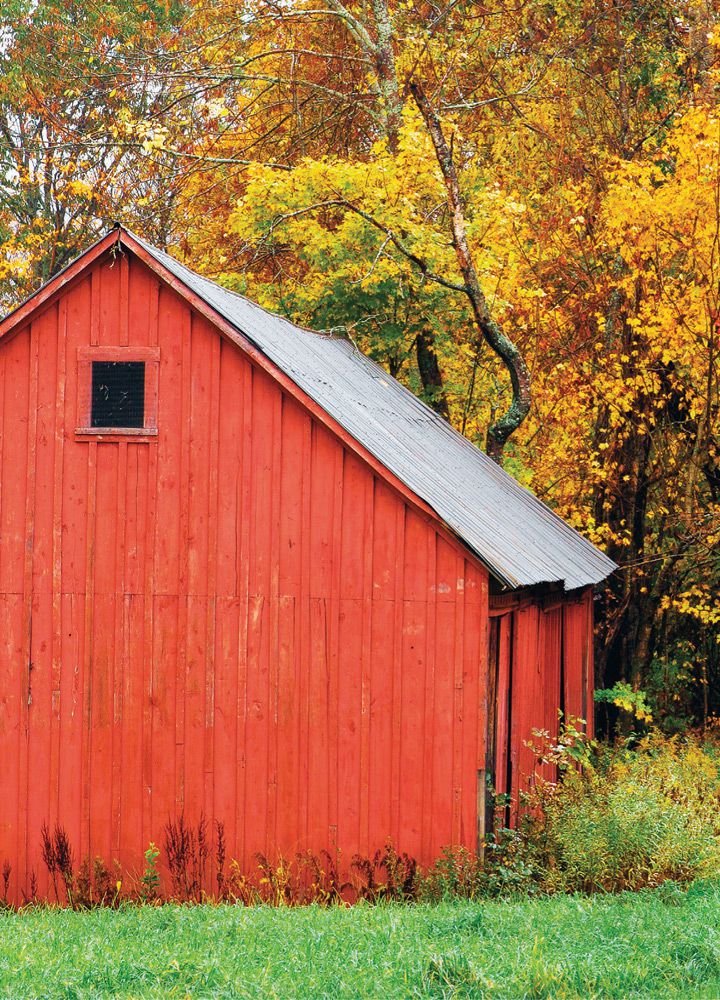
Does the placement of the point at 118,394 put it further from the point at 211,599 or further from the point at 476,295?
the point at 476,295

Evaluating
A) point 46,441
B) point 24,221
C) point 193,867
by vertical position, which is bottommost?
point 193,867

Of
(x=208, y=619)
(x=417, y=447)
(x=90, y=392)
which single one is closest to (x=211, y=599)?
(x=208, y=619)

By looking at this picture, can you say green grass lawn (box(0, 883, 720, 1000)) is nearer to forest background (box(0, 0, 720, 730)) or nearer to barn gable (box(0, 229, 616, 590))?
barn gable (box(0, 229, 616, 590))

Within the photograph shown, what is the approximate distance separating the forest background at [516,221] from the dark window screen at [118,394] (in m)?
7.96

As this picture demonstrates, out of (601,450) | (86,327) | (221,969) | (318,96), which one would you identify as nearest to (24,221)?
(318,96)

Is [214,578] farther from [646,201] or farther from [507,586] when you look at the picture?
[646,201]

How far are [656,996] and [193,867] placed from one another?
214 inches

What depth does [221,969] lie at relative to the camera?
766 centimetres

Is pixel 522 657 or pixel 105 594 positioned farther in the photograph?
pixel 522 657

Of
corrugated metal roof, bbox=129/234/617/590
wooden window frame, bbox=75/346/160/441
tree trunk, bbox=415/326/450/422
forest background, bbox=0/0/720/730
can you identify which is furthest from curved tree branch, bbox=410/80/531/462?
wooden window frame, bbox=75/346/160/441

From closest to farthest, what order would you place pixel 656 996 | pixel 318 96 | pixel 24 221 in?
pixel 656 996
pixel 318 96
pixel 24 221

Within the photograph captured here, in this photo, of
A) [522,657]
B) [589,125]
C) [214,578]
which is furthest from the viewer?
[589,125]

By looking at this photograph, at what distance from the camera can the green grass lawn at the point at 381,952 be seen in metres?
7.40

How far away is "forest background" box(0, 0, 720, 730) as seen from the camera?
20.2m
